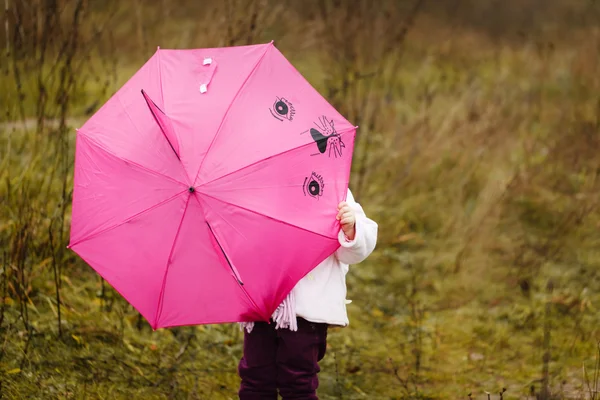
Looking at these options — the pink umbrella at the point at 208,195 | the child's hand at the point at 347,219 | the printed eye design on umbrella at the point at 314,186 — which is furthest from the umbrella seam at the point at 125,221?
the child's hand at the point at 347,219

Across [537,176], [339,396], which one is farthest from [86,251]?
[537,176]

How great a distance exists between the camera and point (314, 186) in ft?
8.26

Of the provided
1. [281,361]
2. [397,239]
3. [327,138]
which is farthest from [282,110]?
[397,239]

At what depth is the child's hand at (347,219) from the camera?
250 centimetres

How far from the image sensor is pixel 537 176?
5.75 meters

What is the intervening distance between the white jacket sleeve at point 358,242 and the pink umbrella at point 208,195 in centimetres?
5

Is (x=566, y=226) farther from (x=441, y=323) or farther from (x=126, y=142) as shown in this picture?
(x=126, y=142)

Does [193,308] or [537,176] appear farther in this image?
[537,176]

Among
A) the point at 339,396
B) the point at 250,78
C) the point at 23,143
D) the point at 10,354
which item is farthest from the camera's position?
the point at 23,143

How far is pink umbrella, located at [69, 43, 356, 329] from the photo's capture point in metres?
2.38

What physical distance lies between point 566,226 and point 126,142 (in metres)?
3.74

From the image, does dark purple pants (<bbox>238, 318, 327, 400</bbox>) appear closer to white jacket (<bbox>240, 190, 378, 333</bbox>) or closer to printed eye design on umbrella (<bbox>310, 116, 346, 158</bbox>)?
white jacket (<bbox>240, 190, 378, 333</bbox>)

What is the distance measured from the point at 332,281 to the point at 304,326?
20 centimetres

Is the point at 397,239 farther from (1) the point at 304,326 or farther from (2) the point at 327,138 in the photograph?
(2) the point at 327,138
